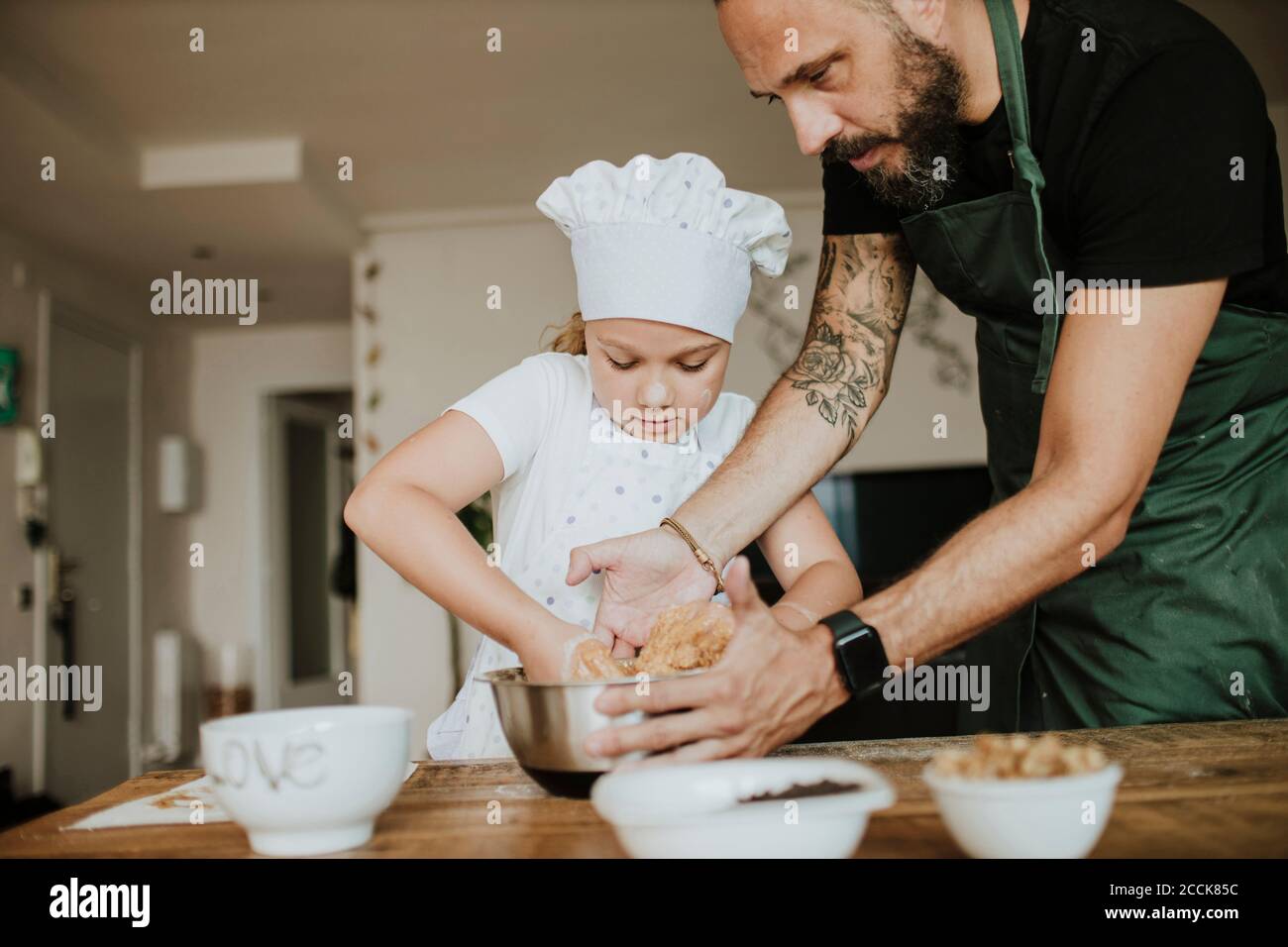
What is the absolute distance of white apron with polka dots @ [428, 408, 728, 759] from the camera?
1284 mm

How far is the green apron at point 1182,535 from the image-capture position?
1.21m

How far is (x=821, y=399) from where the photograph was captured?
1396 millimetres

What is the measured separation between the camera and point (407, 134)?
3.80 m

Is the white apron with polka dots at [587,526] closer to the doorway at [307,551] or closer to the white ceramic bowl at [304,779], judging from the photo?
the white ceramic bowl at [304,779]

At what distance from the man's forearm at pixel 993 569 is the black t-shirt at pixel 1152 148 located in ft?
0.80

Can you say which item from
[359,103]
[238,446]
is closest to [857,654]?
[359,103]

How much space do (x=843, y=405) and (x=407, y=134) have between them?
2884mm

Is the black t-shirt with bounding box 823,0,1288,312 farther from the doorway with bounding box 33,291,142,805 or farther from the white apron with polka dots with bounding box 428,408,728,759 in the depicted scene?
the doorway with bounding box 33,291,142,805

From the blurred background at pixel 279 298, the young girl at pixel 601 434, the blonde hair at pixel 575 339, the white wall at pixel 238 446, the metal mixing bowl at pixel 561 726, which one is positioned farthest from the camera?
the white wall at pixel 238 446

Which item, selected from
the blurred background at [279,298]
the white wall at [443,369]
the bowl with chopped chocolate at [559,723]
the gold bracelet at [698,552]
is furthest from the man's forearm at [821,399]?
the white wall at [443,369]

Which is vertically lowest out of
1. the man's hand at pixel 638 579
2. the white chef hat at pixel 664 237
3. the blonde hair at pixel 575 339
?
the man's hand at pixel 638 579

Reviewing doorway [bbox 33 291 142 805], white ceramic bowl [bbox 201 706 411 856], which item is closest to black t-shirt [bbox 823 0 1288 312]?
white ceramic bowl [bbox 201 706 411 856]

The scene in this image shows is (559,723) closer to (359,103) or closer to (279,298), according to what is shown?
(359,103)
